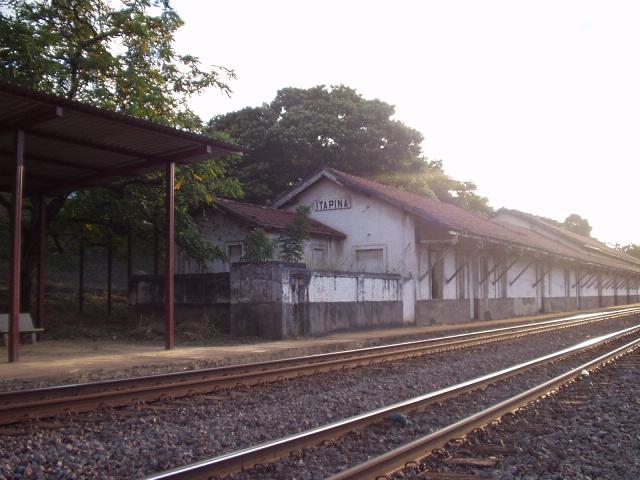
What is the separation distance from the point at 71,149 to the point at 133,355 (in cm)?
388

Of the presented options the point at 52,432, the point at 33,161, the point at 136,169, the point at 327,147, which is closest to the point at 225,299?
the point at 136,169

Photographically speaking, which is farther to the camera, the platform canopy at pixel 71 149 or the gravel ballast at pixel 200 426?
the platform canopy at pixel 71 149

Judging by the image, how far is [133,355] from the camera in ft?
38.4

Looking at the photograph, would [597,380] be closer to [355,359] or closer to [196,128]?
[355,359]

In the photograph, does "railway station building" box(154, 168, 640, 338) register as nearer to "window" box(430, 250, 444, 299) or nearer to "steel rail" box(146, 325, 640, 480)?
"window" box(430, 250, 444, 299)

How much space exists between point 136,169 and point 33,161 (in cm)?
190

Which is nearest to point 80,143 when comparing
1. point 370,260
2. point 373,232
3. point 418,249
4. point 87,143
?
point 87,143

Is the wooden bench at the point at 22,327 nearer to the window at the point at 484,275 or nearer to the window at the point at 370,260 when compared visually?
the window at the point at 370,260

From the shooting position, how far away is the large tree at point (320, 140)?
35.7 m

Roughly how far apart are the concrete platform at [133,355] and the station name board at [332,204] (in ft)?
26.4

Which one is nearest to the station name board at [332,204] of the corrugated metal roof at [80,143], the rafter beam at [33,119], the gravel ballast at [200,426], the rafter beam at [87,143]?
the corrugated metal roof at [80,143]

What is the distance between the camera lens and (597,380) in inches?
388

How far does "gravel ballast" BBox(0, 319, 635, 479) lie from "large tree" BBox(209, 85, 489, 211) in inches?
1012

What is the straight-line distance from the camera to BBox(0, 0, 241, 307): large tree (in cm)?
1531
